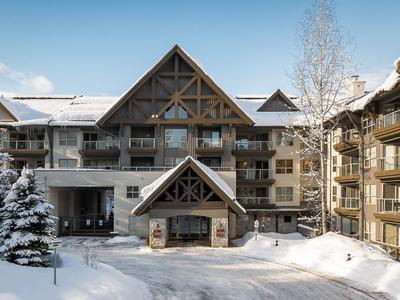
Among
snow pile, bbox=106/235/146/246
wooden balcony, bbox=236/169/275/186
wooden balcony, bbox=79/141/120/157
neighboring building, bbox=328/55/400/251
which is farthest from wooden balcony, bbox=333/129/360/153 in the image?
wooden balcony, bbox=79/141/120/157

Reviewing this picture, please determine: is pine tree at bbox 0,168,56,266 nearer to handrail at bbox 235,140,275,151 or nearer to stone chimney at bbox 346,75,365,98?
handrail at bbox 235,140,275,151

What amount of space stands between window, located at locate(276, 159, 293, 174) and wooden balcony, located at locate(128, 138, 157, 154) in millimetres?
13489

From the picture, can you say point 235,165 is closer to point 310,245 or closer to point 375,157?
point 375,157

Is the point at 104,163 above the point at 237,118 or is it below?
below

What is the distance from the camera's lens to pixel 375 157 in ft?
103

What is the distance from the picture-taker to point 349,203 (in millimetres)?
35719

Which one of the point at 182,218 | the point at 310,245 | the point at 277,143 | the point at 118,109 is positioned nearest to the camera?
the point at 310,245

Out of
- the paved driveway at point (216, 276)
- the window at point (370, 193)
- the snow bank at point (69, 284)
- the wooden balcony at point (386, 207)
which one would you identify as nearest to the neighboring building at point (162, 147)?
the paved driveway at point (216, 276)

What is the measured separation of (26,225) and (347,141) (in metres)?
28.2

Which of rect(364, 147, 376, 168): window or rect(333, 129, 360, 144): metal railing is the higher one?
rect(333, 129, 360, 144): metal railing

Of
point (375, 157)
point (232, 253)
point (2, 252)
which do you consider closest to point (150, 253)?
point (232, 253)

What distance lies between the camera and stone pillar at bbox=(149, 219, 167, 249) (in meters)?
30.7

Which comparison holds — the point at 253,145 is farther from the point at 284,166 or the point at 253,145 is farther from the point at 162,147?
the point at 162,147

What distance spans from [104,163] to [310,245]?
25950 millimetres
